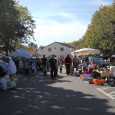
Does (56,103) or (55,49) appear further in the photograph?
(55,49)

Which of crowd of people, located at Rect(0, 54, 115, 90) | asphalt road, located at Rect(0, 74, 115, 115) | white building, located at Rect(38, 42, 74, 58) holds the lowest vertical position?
asphalt road, located at Rect(0, 74, 115, 115)

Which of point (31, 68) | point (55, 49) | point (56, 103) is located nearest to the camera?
point (56, 103)

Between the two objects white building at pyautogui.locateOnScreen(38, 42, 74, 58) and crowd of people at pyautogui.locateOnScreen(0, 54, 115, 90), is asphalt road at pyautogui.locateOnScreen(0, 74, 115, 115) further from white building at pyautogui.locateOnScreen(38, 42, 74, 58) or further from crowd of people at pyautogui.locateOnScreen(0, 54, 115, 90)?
white building at pyautogui.locateOnScreen(38, 42, 74, 58)

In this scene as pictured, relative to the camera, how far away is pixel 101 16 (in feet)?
300

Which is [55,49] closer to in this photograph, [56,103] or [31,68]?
[31,68]

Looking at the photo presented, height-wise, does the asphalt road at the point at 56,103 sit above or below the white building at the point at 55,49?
below

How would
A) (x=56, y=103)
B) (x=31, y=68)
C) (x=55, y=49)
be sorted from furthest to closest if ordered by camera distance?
(x=55, y=49), (x=31, y=68), (x=56, y=103)

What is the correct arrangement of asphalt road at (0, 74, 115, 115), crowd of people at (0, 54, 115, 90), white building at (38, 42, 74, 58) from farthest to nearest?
white building at (38, 42, 74, 58)
crowd of people at (0, 54, 115, 90)
asphalt road at (0, 74, 115, 115)

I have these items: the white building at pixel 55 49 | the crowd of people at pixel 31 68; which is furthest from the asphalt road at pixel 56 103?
the white building at pixel 55 49

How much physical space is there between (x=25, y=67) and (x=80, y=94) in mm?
20633

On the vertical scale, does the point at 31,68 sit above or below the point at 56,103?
above

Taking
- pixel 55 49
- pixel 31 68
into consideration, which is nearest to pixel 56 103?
pixel 31 68

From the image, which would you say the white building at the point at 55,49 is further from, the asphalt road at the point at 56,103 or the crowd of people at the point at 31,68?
the asphalt road at the point at 56,103

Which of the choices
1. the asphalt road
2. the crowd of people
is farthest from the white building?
the asphalt road
